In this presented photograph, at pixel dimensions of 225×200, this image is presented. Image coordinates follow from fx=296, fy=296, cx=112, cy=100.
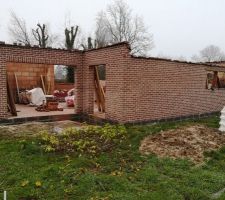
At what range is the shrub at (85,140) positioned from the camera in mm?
7199

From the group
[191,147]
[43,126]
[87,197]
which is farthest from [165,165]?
[43,126]

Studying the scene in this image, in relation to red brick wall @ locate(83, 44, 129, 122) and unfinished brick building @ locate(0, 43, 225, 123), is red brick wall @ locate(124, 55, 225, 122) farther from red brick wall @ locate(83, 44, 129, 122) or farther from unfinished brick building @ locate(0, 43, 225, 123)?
red brick wall @ locate(83, 44, 129, 122)

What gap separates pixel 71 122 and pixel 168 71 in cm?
441

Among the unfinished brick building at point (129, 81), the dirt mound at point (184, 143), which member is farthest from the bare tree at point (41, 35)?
the dirt mound at point (184, 143)

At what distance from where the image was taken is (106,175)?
556 cm

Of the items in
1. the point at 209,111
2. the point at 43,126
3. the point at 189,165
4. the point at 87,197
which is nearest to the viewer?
the point at 87,197

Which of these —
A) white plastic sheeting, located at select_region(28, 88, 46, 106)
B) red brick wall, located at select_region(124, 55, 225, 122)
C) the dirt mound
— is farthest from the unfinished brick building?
white plastic sheeting, located at select_region(28, 88, 46, 106)

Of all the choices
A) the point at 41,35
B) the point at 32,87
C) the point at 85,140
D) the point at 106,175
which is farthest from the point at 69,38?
the point at 106,175

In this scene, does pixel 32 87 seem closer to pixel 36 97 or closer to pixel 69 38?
pixel 36 97

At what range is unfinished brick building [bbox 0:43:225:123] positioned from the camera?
413 inches

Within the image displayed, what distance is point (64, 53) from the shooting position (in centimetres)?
1217

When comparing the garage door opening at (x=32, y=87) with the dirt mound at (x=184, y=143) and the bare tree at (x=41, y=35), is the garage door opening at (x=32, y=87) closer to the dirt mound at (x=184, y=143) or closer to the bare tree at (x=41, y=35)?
the dirt mound at (x=184, y=143)

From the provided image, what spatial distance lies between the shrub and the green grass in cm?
34

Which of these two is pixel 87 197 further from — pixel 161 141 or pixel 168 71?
pixel 168 71
